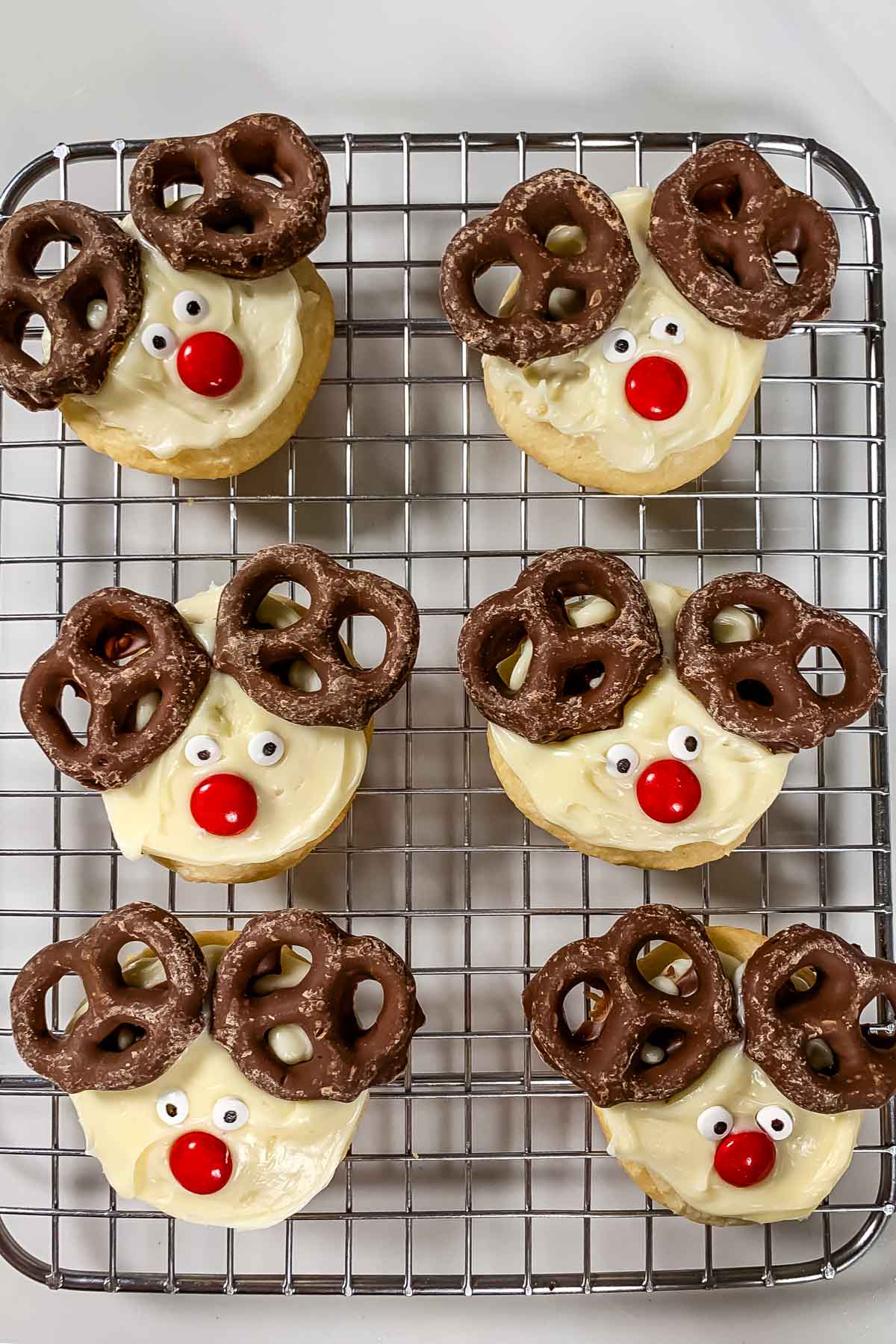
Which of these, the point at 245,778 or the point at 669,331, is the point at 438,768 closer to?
the point at 245,778

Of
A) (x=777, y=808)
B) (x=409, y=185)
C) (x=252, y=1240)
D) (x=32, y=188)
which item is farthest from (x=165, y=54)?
(x=252, y=1240)

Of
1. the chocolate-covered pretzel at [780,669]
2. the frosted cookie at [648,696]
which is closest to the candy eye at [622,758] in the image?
the frosted cookie at [648,696]

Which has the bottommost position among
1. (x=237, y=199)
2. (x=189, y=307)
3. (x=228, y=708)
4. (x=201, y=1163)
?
(x=201, y=1163)

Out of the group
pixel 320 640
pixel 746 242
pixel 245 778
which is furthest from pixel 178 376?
pixel 746 242

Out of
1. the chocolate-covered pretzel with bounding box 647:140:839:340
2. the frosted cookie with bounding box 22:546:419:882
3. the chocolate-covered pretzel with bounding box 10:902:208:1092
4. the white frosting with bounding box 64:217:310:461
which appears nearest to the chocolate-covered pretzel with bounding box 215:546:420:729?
the frosted cookie with bounding box 22:546:419:882

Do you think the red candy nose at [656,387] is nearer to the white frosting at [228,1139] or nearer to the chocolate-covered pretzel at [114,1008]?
the chocolate-covered pretzel at [114,1008]

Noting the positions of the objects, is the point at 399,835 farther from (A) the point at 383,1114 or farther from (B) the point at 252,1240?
(B) the point at 252,1240
